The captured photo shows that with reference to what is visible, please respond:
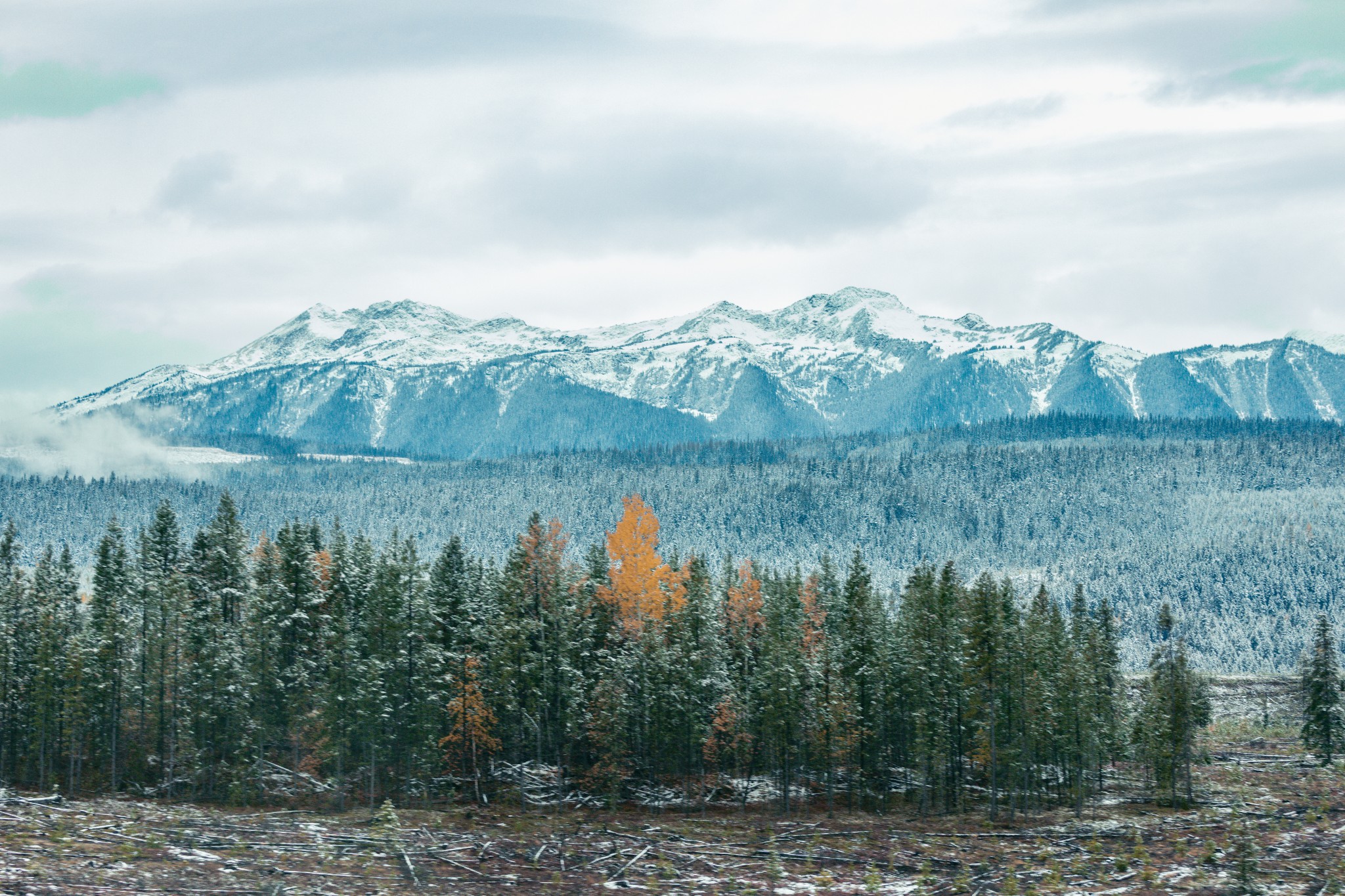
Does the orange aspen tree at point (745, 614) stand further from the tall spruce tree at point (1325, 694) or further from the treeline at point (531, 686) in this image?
the tall spruce tree at point (1325, 694)

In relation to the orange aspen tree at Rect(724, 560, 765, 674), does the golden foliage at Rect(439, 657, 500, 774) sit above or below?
below

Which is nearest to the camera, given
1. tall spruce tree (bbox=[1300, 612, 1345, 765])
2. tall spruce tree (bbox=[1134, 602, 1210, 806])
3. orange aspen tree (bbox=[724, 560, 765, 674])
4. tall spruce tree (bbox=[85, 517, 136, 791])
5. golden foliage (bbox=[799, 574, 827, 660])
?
tall spruce tree (bbox=[85, 517, 136, 791])

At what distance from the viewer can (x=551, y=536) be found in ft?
230

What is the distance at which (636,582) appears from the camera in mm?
73375

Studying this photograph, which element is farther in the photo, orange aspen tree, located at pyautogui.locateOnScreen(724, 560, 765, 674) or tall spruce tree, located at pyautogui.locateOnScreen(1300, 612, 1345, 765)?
tall spruce tree, located at pyautogui.locateOnScreen(1300, 612, 1345, 765)

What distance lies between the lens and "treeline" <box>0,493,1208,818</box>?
6656 centimetres

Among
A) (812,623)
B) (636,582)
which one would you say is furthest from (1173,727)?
(636,582)

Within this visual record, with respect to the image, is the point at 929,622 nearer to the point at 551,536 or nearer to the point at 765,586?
the point at 765,586

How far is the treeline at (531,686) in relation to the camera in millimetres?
66562

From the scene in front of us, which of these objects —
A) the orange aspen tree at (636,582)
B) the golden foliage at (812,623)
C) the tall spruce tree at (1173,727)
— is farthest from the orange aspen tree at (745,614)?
the tall spruce tree at (1173,727)

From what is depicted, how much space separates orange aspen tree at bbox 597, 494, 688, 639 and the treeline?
144 mm

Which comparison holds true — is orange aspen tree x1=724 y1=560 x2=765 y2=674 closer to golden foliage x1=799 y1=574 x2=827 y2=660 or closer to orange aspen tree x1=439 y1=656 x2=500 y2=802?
golden foliage x1=799 y1=574 x2=827 y2=660

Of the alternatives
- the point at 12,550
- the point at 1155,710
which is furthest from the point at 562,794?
the point at 12,550

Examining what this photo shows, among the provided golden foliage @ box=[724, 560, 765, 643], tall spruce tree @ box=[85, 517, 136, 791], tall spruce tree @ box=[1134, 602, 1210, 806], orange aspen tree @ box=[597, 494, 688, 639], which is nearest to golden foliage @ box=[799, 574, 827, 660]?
golden foliage @ box=[724, 560, 765, 643]
